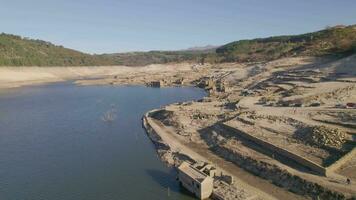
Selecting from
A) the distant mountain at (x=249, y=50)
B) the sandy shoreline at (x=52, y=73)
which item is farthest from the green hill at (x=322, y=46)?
the sandy shoreline at (x=52, y=73)

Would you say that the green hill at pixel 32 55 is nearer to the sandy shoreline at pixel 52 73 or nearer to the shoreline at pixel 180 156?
the sandy shoreline at pixel 52 73

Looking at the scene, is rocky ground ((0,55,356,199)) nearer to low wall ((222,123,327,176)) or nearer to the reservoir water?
low wall ((222,123,327,176))

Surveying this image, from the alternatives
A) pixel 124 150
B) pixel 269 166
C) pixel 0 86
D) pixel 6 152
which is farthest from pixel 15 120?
pixel 0 86

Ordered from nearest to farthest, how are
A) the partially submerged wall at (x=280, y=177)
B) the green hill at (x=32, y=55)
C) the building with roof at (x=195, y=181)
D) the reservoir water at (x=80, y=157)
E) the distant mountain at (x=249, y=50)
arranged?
1. the partially submerged wall at (x=280, y=177)
2. the building with roof at (x=195, y=181)
3. the reservoir water at (x=80, y=157)
4. the distant mountain at (x=249, y=50)
5. the green hill at (x=32, y=55)

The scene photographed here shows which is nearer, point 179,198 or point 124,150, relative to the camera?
point 179,198

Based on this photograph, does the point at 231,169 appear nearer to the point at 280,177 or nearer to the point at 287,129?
the point at 280,177

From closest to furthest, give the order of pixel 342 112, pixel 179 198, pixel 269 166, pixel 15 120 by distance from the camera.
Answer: pixel 179 198 → pixel 269 166 → pixel 342 112 → pixel 15 120

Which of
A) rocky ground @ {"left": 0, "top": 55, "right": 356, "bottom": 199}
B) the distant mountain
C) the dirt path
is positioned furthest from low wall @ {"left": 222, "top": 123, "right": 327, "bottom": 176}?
the distant mountain

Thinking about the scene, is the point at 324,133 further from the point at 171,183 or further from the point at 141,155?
the point at 141,155
